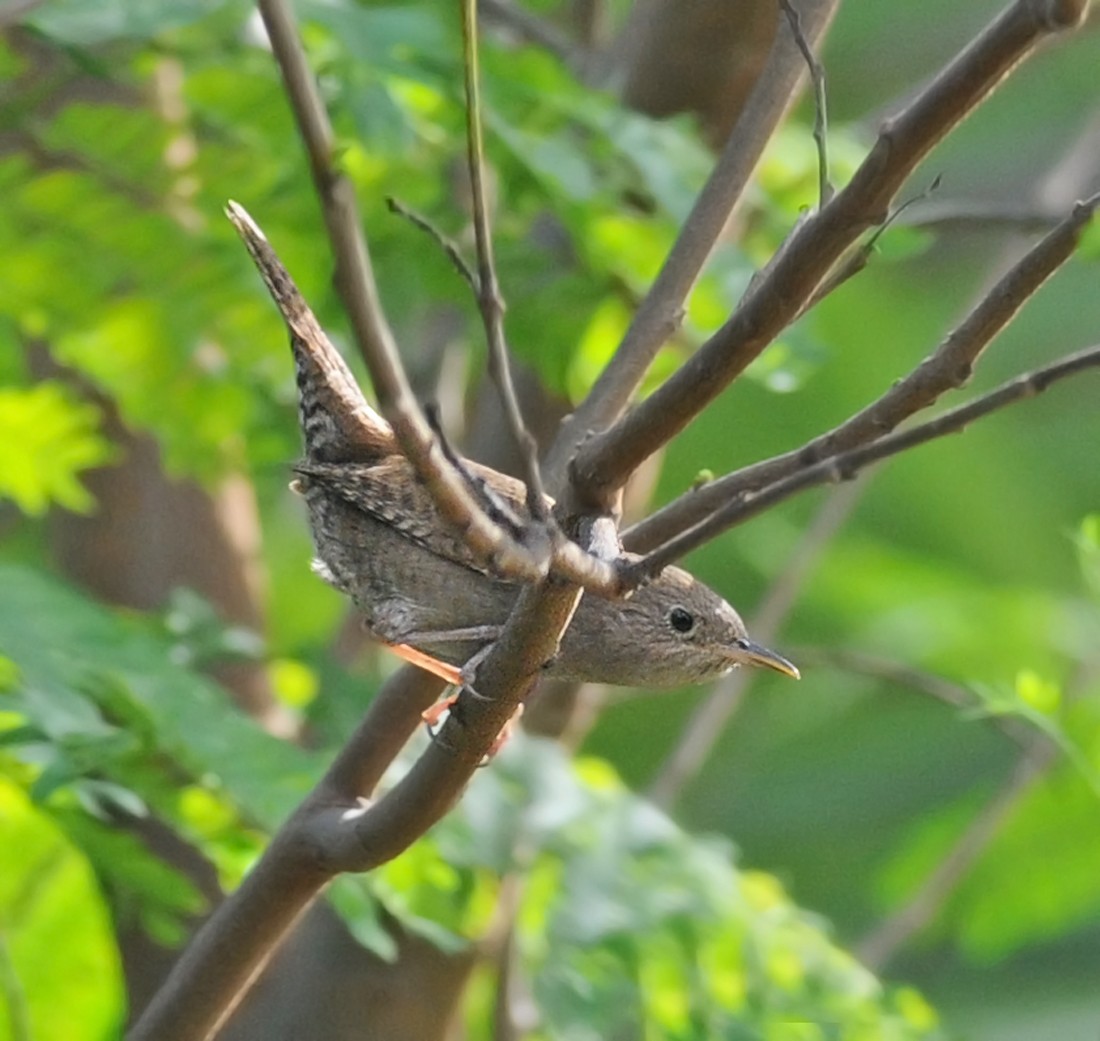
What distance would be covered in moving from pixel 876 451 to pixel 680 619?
1301 mm

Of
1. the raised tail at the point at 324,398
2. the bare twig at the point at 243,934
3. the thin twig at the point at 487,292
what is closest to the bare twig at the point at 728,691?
the raised tail at the point at 324,398

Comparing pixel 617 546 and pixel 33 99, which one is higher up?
pixel 33 99

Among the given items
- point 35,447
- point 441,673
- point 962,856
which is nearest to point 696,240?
point 441,673

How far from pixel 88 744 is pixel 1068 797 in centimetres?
291

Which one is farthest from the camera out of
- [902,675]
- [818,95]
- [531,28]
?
[531,28]

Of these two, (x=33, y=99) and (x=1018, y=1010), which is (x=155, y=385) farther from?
(x=1018, y=1010)

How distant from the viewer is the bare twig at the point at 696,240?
2424mm

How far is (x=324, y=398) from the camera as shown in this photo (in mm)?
3141

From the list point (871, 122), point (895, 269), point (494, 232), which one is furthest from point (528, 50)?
point (895, 269)

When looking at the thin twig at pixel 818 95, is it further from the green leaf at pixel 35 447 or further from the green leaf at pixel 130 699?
the green leaf at pixel 35 447

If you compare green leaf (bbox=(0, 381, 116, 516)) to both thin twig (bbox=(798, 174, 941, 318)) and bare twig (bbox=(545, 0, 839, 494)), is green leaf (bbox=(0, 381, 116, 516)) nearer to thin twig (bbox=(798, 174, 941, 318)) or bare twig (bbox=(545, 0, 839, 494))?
bare twig (bbox=(545, 0, 839, 494))

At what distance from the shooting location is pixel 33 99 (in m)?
3.28

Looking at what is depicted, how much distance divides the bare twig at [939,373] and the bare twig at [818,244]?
150 millimetres

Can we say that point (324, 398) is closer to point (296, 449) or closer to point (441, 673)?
point (441, 673)
